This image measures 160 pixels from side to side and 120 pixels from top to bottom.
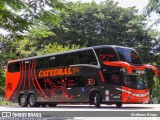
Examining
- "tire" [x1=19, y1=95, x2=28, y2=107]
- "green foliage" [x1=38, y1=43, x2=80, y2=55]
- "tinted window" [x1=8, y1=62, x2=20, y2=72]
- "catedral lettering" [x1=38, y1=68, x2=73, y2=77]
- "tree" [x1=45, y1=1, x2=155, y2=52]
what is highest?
"tree" [x1=45, y1=1, x2=155, y2=52]

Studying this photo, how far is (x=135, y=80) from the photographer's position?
1384 cm

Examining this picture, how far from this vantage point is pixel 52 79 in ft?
50.2

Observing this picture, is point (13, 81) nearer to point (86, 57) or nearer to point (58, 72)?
point (58, 72)

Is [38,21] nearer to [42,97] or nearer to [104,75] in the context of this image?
[104,75]

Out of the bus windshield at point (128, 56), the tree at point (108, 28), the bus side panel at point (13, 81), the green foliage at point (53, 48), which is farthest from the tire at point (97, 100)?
the green foliage at point (53, 48)

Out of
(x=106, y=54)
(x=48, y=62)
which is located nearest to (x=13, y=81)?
(x=48, y=62)

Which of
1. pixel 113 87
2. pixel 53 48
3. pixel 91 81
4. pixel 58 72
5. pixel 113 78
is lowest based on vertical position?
pixel 113 87

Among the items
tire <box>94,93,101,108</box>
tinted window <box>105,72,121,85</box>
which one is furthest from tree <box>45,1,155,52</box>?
tire <box>94,93,101,108</box>

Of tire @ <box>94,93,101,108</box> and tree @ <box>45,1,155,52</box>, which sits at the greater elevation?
tree @ <box>45,1,155,52</box>

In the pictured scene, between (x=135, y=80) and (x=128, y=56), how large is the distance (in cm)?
120

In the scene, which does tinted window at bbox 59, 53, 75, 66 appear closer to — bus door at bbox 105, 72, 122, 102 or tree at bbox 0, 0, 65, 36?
bus door at bbox 105, 72, 122, 102

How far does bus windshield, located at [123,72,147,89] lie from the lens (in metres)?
13.4

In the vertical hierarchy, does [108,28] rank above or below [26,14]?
above

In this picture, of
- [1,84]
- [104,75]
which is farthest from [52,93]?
[1,84]
